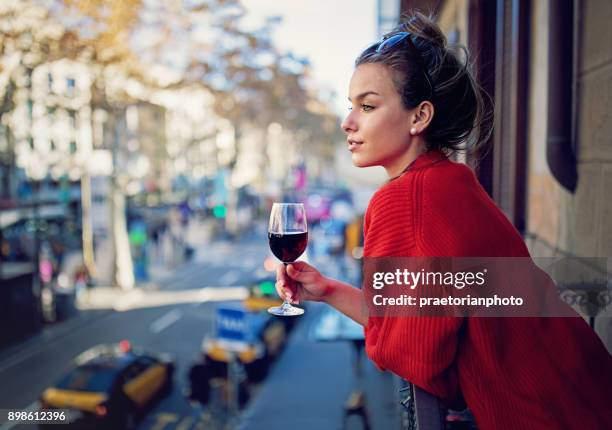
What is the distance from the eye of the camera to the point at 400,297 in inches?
55.4

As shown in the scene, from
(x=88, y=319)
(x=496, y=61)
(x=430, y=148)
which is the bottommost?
(x=88, y=319)

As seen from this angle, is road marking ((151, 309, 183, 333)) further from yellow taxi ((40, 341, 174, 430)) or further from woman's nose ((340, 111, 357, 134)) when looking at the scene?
woman's nose ((340, 111, 357, 134))

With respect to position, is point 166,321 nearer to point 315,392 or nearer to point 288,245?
point 315,392

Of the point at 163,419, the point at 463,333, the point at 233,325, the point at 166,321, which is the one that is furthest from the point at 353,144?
the point at 166,321

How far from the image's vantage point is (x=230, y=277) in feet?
90.5

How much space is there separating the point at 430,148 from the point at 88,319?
19.2 metres

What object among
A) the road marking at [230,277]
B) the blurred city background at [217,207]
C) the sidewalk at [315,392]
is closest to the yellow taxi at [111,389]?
the blurred city background at [217,207]

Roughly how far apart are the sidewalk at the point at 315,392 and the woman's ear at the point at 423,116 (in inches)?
321

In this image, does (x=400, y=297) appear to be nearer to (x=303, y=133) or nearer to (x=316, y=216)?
(x=303, y=133)

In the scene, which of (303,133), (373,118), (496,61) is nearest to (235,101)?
(303,133)

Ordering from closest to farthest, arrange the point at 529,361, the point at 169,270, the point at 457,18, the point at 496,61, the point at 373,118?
the point at 529,361
the point at 373,118
the point at 496,61
the point at 457,18
the point at 169,270

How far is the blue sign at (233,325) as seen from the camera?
9750 mm

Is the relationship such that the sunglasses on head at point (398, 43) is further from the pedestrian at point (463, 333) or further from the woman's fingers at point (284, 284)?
the woman's fingers at point (284, 284)

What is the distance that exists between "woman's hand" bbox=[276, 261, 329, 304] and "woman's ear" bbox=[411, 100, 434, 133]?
1.63ft
